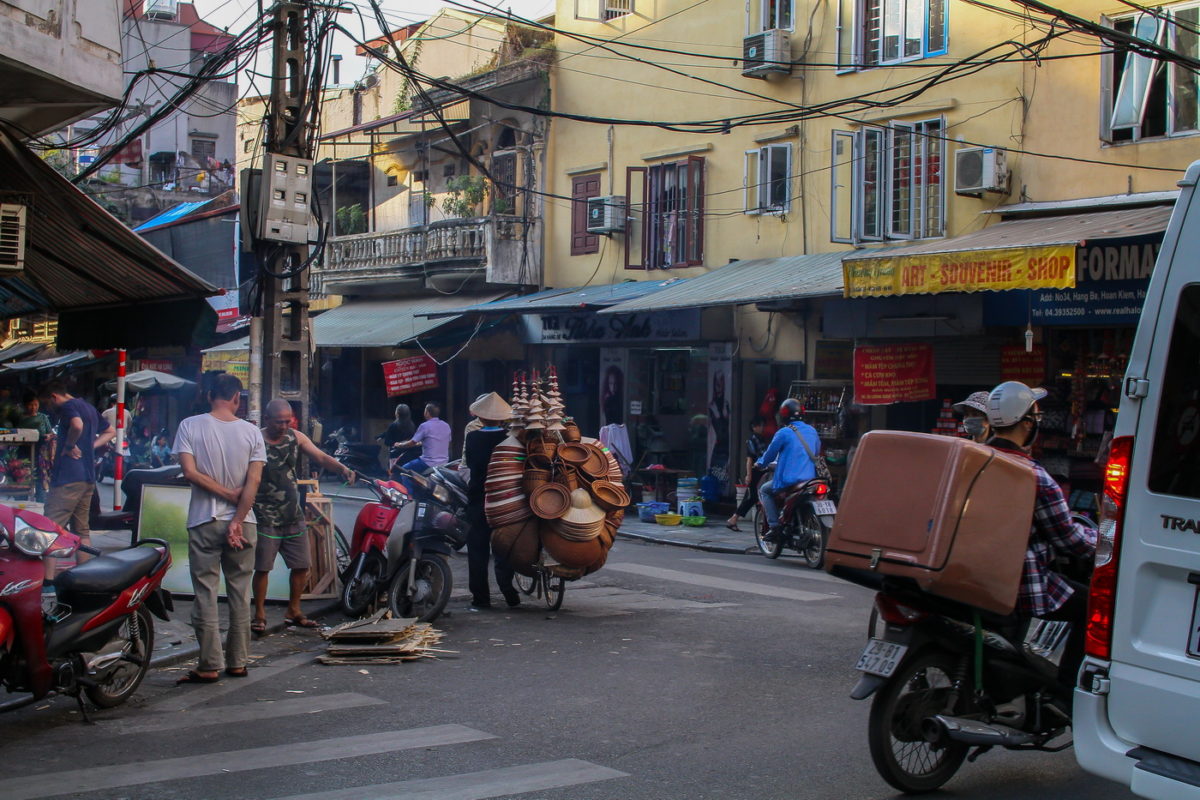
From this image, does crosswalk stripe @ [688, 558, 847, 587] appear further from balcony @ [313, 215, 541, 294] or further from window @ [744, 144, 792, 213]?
balcony @ [313, 215, 541, 294]

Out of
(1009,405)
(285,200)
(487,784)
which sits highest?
(285,200)

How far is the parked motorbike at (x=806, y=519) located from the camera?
524 inches

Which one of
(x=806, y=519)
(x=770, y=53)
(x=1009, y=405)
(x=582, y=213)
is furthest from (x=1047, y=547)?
(x=582, y=213)

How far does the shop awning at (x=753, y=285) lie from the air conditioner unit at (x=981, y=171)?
203 cm

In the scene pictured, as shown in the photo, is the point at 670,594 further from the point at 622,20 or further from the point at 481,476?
the point at 622,20

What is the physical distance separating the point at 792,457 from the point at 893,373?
9.64 ft

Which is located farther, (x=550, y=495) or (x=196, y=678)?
(x=550, y=495)

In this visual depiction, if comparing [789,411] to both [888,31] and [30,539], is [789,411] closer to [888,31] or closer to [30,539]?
[888,31]

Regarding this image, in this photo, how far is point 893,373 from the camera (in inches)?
629

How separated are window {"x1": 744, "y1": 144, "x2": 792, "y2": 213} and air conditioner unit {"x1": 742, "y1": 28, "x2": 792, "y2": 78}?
1.19m

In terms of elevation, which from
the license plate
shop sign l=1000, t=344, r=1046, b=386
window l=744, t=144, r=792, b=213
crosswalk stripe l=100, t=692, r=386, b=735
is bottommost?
crosswalk stripe l=100, t=692, r=386, b=735

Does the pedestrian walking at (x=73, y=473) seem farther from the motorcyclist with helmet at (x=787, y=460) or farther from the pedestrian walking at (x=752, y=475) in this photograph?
the pedestrian walking at (x=752, y=475)

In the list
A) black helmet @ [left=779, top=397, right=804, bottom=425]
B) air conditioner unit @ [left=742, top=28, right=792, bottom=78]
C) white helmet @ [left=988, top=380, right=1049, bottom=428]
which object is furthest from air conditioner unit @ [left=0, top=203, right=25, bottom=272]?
air conditioner unit @ [left=742, top=28, right=792, bottom=78]

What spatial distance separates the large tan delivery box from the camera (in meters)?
4.97
